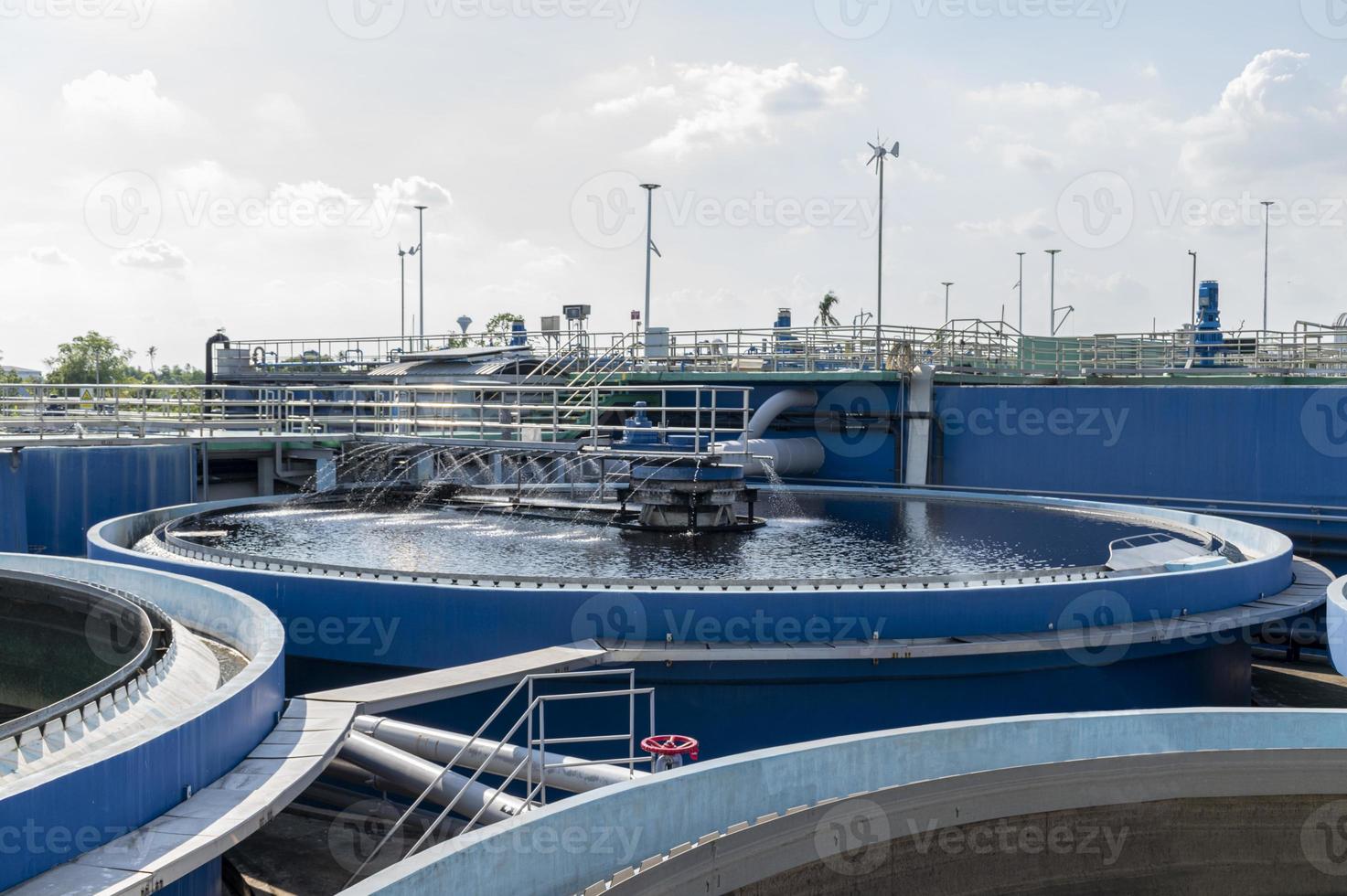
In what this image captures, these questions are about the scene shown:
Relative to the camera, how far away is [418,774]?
793cm

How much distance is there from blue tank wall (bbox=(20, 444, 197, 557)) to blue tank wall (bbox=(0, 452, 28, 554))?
309mm

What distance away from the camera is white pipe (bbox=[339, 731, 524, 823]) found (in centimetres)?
767

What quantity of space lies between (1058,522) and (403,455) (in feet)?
39.0

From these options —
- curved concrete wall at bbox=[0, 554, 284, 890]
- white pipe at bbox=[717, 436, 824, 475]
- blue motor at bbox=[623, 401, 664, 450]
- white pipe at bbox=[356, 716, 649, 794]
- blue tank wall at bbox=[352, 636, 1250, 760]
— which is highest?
blue motor at bbox=[623, 401, 664, 450]

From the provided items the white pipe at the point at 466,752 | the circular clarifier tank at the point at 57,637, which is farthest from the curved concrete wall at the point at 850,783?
the circular clarifier tank at the point at 57,637

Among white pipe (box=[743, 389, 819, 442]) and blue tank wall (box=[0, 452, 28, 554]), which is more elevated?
white pipe (box=[743, 389, 819, 442])

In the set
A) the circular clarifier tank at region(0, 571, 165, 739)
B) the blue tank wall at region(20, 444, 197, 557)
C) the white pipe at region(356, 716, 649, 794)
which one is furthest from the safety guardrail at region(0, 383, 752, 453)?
the white pipe at region(356, 716, 649, 794)

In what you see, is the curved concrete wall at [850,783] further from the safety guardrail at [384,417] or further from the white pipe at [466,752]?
the safety guardrail at [384,417]

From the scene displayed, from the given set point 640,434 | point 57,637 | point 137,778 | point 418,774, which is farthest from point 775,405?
point 137,778

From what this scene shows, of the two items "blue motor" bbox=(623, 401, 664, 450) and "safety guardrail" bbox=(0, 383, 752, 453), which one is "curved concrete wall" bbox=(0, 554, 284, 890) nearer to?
"blue motor" bbox=(623, 401, 664, 450)

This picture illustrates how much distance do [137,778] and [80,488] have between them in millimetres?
12977

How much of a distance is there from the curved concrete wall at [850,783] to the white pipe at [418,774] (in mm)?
1396

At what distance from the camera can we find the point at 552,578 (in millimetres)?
11156

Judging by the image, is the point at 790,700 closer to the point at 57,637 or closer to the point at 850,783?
the point at 850,783
